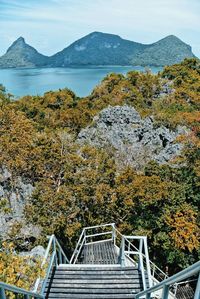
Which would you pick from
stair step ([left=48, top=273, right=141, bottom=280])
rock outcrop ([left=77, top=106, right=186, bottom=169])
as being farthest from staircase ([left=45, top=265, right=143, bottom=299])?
rock outcrop ([left=77, top=106, right=186, bottom=169])

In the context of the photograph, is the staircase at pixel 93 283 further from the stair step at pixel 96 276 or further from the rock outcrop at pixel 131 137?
the rock outcrop at pixel 131 137

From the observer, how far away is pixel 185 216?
14734 millimetres

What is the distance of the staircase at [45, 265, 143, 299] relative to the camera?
5.96 m

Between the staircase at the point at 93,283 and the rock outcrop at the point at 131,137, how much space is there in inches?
629

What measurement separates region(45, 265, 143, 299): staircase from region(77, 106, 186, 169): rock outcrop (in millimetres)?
15980

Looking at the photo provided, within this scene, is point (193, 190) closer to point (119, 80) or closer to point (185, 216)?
point (185, 216)

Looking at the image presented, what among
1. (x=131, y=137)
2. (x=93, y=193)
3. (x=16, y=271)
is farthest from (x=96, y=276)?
(x=131, y=137)

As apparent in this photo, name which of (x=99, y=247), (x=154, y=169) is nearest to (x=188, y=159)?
(x=154, y=169)

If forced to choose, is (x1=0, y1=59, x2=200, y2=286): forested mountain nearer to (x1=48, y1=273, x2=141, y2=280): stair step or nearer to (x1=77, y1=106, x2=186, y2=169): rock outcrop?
(x1=77, y1=106, x2=186, y2=169): rock outcrop

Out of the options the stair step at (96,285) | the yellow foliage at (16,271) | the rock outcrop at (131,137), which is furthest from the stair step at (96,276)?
the rock outcrop at (131,137)

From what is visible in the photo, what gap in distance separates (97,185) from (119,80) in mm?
35344

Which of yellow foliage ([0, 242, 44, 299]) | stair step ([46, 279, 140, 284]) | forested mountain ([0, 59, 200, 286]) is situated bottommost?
Result: forested mountain ([0, 59, 200, 286])

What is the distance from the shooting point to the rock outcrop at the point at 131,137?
23.0 metres

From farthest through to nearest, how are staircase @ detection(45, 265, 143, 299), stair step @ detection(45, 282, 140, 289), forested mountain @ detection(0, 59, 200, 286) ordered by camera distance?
forested mountain @ detection(0, 59, 200, 286)
stair step @ detection(45, 282, 140, 289)
staircase @ detection(45, 265, 143, 299)
